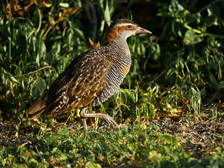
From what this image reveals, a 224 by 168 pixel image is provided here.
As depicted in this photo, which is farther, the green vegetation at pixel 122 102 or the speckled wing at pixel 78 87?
the speckled wing at pixel 78 87

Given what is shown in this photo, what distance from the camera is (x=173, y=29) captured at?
626 cm

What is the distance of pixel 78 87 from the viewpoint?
15.9ft

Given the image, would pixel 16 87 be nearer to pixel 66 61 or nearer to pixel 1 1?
pixel 66 61

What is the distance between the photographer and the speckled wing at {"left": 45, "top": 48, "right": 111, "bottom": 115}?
4.83m

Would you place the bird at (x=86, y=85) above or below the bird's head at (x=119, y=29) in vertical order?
below

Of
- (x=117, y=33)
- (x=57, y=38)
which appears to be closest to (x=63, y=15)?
(x=57, y=38)

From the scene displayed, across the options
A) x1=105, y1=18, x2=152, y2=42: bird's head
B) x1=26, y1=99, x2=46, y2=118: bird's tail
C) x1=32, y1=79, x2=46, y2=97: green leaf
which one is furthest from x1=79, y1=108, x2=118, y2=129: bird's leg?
x1=105, y1=18, x2=152, y2=42: bird's head

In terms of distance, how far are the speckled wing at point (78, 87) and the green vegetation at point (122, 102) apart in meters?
0.38

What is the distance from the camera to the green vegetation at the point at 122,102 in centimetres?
392

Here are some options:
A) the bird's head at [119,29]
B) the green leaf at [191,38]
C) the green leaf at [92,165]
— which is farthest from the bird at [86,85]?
the green leaf at [191,38]

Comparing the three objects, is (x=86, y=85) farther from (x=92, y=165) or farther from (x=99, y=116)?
(x=92, y=165)

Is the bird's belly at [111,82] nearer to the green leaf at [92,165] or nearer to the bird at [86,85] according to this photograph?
the bird at [86,85]

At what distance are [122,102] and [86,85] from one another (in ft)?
2.96

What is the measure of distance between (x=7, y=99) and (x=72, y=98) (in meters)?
1.95
